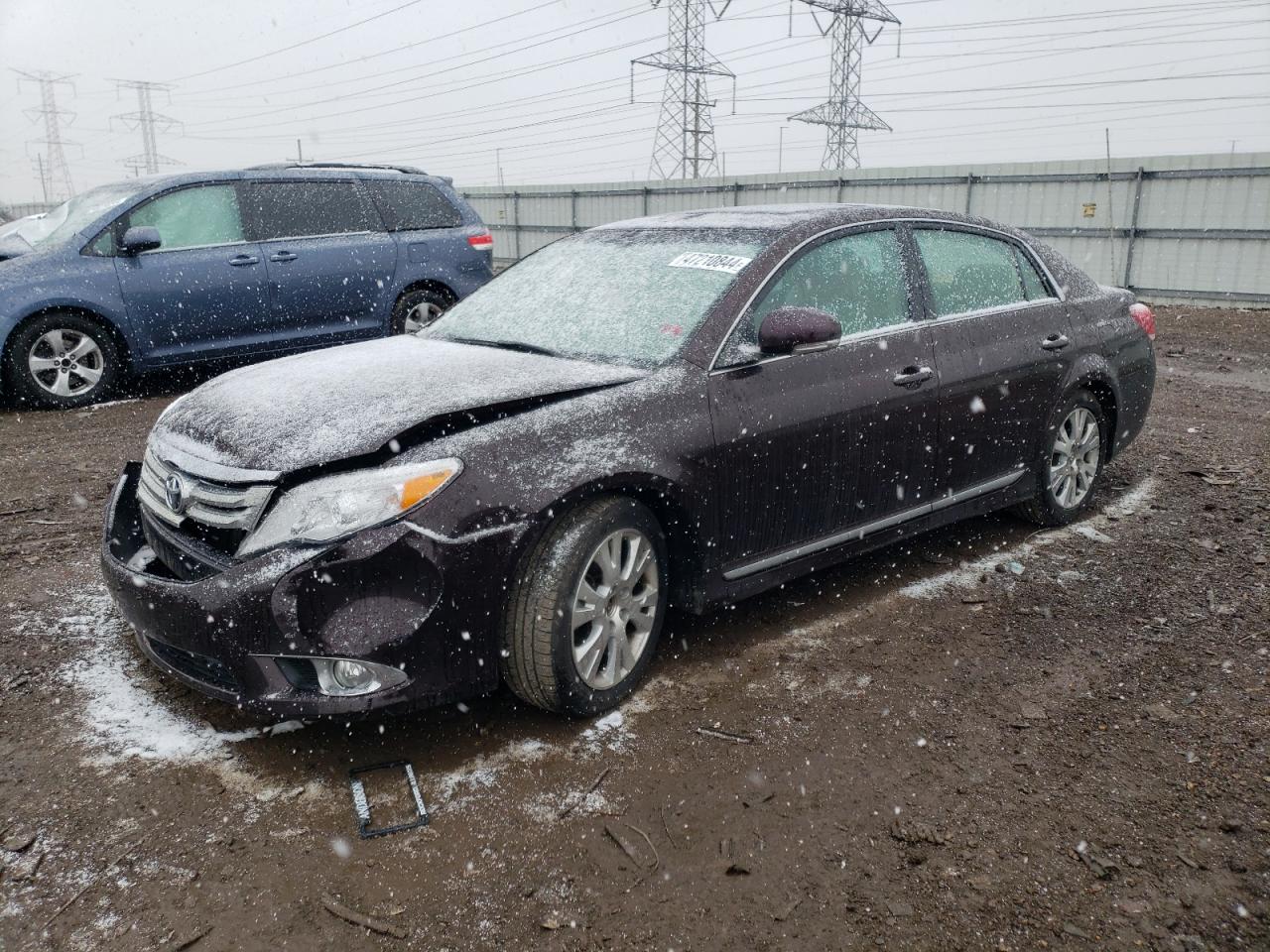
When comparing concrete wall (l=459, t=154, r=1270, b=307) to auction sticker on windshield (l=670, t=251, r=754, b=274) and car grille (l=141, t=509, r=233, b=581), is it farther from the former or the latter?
car grille (l=141, t=509, r=233, b=581)

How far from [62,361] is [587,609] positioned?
6.49 metres

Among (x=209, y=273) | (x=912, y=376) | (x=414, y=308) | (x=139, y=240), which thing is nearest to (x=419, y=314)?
(x=414, y=308)

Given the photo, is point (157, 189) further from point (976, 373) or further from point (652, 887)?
point (652, 887)

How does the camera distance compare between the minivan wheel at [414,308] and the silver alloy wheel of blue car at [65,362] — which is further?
the minivan wheel at [414,308]

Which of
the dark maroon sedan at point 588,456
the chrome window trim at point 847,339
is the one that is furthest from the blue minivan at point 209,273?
the chrome window trim at point 847,339

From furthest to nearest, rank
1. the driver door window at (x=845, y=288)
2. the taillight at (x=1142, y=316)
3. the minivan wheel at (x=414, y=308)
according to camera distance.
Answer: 1. the minivan wheel at (x=414, y=308)
2. the taillight at (x=1142, y=316)
3. the driver door window at (x=845, y=288)

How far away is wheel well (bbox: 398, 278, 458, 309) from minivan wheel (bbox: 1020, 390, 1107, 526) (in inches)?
236

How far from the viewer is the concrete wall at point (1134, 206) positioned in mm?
15633

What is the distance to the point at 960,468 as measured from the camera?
168 inches

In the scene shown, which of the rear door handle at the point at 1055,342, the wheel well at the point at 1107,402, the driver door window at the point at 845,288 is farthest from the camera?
the wheel well at the point at 1107,402

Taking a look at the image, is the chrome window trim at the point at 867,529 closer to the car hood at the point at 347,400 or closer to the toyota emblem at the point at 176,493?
the car hood at the point at 347,400

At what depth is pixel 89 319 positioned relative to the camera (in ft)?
25.3

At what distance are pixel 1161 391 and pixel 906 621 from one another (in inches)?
236

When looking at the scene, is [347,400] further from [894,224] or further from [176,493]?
[894,224]
